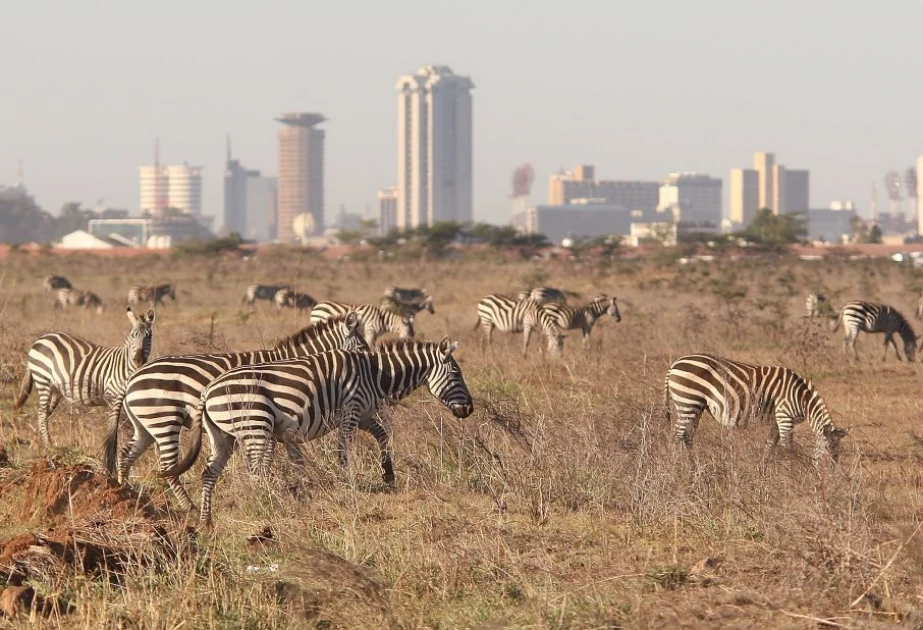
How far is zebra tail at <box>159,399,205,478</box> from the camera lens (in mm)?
8555

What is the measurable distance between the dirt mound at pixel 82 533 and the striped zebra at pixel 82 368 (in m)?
2.90

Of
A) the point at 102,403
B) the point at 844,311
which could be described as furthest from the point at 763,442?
the point at 844,311

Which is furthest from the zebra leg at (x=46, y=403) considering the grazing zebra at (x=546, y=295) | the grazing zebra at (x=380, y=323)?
the grazing zebra at (x=546, y=295)

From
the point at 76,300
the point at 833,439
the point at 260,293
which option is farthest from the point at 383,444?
the point at 260,293

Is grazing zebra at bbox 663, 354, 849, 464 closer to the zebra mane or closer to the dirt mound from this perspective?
the zebra mane

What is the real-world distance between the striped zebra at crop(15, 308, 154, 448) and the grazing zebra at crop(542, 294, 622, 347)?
1029 centimetres

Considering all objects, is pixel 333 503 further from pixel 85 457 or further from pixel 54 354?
pixel 54 354

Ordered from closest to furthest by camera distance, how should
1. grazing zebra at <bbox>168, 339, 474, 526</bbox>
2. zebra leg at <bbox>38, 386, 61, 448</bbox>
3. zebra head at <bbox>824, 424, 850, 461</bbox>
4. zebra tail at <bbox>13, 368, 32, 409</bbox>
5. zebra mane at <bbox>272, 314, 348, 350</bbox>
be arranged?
1. grazing zebra at <bbox>168, 339, 474, 526</bbox>
2. zebra head at <bbox>824, 424, 850, 461</bbox>
3. zebra mane at <bbox>272, 314, 348, 350</bbox>
4. zebra leg at <bbox>38, 386, 61, 448</bbox>
5. zebra tail at <bbox>13, 368, 32, 409</bbox>

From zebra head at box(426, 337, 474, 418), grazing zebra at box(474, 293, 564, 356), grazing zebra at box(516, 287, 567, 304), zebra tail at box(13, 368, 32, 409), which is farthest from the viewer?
grazing zebra at box(516, 287, 567, 304)

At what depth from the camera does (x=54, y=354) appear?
11969mm

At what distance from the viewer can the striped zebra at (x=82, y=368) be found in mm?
11312

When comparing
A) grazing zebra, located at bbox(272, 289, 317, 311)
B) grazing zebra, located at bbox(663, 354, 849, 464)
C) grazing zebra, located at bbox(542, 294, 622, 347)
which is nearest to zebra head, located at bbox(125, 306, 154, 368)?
grazing zebra, located at bbox(663, 354, 849, 464)

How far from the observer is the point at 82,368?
11.7 metres

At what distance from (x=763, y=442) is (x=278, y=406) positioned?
11.4ft
